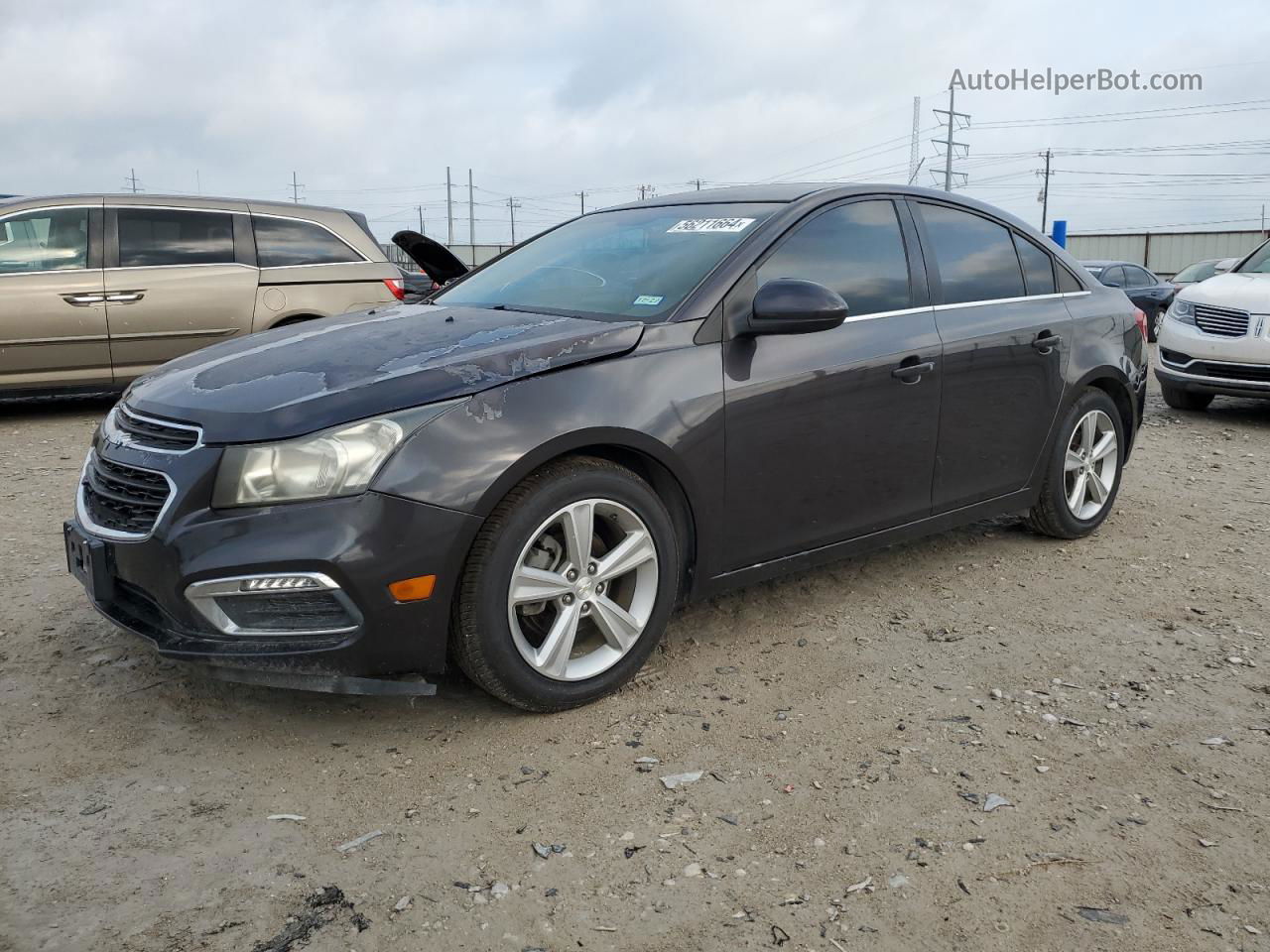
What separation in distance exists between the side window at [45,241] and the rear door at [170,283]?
0.20 m

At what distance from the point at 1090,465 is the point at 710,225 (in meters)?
2.33

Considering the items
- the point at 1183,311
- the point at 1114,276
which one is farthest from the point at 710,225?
the point at 1114,276

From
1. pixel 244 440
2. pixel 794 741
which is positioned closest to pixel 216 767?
pixel 244 440

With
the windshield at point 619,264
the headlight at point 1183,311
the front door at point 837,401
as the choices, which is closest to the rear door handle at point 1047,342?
the front door at point 837,401

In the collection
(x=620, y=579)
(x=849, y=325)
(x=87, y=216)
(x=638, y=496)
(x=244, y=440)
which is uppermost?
(x=87, y=216)

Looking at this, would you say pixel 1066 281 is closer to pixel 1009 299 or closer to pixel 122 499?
pixel 1009 299

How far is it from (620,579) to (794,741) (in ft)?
2.32

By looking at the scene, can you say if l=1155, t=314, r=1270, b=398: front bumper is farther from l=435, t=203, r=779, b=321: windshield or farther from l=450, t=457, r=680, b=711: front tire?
l=450, t=457, r=680, b=711: front tire

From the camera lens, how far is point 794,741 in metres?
3.03

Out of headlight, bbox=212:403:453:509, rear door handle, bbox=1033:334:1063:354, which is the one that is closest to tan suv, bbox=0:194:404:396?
rear door handle, bbox=1033:334:1063:354

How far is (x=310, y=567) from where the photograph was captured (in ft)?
8.83

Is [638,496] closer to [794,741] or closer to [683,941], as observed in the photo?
[794,741]

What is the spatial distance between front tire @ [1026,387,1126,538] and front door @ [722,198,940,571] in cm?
99

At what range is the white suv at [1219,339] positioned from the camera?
331 inches
